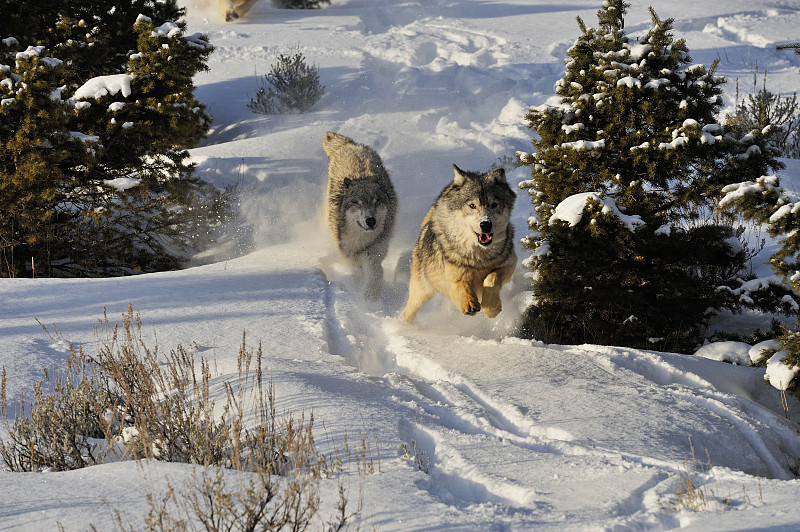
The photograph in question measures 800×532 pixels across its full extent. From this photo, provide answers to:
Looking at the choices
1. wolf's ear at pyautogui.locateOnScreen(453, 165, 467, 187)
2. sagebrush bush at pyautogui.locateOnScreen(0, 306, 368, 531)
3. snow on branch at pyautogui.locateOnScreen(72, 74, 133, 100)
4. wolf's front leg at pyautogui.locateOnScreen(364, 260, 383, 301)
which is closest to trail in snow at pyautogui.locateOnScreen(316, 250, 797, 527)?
sagebrush bush at pyautogui.locateOnScreen(0, 306, 368, 531)

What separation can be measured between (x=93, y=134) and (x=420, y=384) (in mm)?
5699

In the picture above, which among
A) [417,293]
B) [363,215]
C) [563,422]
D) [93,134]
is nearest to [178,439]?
[563,422]

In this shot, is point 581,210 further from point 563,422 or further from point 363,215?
point 363,215

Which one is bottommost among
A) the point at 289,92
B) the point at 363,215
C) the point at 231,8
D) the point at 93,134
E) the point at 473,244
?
the point at 473,244

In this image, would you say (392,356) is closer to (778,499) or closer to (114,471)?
(114,471)

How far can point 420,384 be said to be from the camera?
14.6ft

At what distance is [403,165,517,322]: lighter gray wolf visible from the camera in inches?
226

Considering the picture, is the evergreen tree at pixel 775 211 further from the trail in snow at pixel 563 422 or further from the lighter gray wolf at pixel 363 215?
the lighter gray wolf at pixel 363 215

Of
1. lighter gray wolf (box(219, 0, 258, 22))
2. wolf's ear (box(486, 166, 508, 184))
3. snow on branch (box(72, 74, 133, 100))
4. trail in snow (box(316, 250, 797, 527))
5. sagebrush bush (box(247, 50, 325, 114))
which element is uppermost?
lighter gray wolf (box(219, 0, 258, 22))

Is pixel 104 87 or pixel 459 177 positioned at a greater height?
pixel 104 87

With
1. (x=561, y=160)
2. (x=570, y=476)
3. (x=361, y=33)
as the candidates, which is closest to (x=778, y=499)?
(x=570, y=476)

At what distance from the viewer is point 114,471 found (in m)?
2.79

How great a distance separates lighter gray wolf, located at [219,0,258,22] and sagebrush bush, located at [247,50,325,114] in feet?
21.7

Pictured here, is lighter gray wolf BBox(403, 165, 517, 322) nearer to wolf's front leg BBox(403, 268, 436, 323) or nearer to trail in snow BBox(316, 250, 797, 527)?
wolf's front leg BBox(403, 268, 436, 323)
